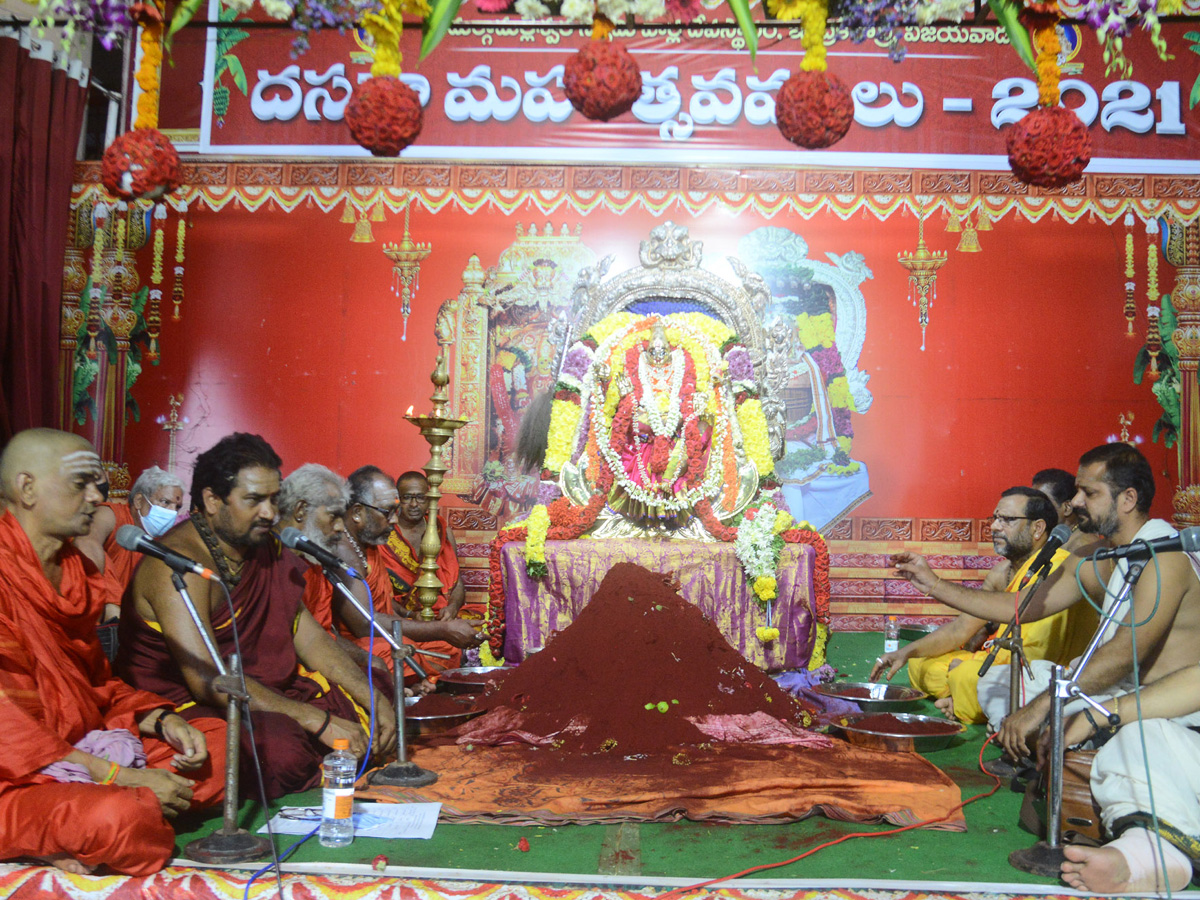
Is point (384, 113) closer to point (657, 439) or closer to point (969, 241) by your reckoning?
point (657, 439)

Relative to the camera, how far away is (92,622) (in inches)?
126

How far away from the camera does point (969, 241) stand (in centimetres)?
836

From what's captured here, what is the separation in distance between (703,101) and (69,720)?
725cm

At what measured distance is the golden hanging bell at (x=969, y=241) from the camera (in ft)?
27.4

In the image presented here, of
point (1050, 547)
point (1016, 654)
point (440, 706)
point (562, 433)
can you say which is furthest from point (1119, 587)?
point (562, 433)

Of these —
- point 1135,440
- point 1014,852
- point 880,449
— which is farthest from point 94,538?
point 1135,440

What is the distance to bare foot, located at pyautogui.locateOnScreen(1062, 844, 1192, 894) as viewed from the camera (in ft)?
8.68

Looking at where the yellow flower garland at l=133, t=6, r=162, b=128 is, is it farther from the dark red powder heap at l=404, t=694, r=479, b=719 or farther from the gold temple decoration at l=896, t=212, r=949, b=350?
the gold temple decoration at l=896, t=212, r=949, b=350

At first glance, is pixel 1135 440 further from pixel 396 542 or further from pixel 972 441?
pixel 396 542

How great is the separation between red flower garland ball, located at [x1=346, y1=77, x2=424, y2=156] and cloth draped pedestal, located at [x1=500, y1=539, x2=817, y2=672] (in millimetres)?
3529

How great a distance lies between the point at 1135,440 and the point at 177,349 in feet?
27.2

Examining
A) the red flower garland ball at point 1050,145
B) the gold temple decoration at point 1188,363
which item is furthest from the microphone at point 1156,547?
the gold temple decoration at point 1188,363

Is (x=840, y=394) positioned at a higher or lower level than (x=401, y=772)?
higher

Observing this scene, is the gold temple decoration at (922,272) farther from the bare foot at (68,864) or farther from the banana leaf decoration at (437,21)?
the bare foot at (68,864)
